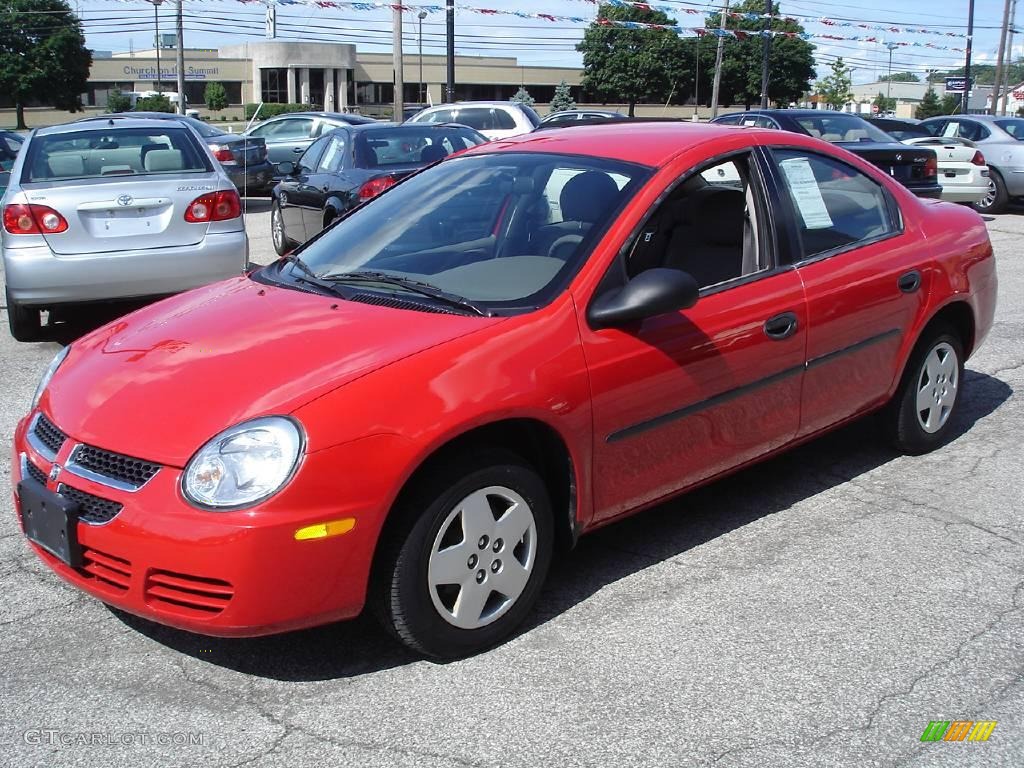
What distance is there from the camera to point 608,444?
3.74 metres

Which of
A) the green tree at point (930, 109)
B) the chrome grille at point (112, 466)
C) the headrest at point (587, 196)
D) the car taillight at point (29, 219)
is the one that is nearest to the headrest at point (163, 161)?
the car taillight at point (29, 219)

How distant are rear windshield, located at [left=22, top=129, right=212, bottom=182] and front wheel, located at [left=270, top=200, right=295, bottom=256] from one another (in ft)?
10.8

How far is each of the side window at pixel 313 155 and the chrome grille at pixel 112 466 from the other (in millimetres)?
8824

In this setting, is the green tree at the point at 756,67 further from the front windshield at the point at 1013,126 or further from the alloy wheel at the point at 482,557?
the alloy wheel at the point at 482,557

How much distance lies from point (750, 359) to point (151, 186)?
5060mm

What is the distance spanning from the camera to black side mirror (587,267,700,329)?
3.67 m

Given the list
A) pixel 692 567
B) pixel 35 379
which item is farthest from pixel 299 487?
pixel 35 379

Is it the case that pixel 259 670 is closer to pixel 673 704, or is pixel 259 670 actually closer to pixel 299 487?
pixel 299 487

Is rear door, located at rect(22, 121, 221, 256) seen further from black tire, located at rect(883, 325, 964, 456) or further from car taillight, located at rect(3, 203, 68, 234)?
black tire, located at rect(883, 325, 964, 456)

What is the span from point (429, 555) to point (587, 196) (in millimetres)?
1533

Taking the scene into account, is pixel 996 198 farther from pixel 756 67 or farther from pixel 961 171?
pixel 756 67

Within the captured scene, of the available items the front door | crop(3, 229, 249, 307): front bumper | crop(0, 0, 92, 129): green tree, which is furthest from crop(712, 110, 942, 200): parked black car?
crop(0, 0, 92, 129): green tree

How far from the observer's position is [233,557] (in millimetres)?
2998

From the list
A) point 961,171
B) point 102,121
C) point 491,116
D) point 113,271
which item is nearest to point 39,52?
point 491,116
